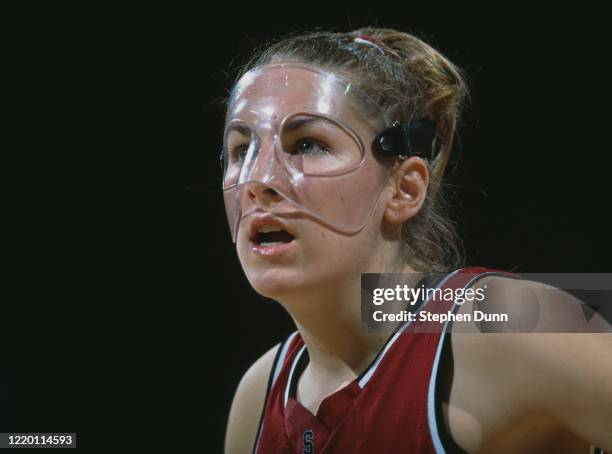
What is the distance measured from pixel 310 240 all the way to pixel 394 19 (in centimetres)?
108

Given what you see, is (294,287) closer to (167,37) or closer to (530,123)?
(530,123)

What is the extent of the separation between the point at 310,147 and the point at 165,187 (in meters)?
1.06

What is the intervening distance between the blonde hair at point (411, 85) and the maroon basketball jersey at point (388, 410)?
0.56ft

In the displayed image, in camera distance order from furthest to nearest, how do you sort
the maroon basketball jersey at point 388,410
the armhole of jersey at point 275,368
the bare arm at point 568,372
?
the armhole of jersey at point 275,368
the maroon basketball jersey at point 388,410
the bare arm at point 568,372

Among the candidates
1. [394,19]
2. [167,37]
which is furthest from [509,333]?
[167,37]

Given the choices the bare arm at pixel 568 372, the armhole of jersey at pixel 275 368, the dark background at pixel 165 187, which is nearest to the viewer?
the bare arm at pixel 568 372

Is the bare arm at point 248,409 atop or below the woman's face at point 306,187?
below

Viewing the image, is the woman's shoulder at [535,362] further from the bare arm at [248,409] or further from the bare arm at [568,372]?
the bare arm at [248,409]

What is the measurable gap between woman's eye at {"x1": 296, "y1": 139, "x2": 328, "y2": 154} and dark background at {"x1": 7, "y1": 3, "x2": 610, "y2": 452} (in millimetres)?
804

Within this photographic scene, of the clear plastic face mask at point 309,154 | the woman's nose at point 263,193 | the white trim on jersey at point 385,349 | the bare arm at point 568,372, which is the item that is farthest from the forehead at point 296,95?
the bare arm at point 568,372

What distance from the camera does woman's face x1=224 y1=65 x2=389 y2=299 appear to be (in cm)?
134

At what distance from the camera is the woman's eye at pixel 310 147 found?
1.37 metres

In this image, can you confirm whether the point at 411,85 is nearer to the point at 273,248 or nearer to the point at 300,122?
the point at 300,122

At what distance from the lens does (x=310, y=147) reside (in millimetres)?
1380
